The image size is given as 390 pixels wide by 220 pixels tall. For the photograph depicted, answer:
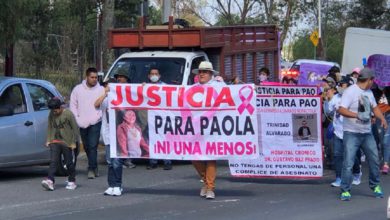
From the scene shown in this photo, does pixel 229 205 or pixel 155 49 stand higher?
pixel 155 49

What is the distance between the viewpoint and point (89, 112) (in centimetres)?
1262

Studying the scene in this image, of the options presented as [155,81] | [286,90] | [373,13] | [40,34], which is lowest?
[286,90]

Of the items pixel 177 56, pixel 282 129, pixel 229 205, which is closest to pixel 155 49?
pixel 177 56

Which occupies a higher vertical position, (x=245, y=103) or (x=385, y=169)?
(x=245, y=103)

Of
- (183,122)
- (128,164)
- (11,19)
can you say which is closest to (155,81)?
(128,164)

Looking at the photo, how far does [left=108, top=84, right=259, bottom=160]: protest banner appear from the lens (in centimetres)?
1052

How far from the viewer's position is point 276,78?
18.7 meters

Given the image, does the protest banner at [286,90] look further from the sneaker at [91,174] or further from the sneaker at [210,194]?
the sneaker at [91,174]

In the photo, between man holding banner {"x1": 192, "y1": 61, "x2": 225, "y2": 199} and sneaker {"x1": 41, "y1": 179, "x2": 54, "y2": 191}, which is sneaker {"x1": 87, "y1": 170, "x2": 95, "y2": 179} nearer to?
sneaker {"x1": 41, "y1": 179, "x2": 54, "y2": 191}

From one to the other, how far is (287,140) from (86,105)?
338 cm

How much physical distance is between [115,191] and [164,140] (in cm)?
99

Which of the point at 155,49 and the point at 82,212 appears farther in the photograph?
the point at 155,49

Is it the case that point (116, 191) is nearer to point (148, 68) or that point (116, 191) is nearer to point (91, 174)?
point (91, 174)

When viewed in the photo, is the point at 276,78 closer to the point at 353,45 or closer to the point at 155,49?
the point at 353,45
